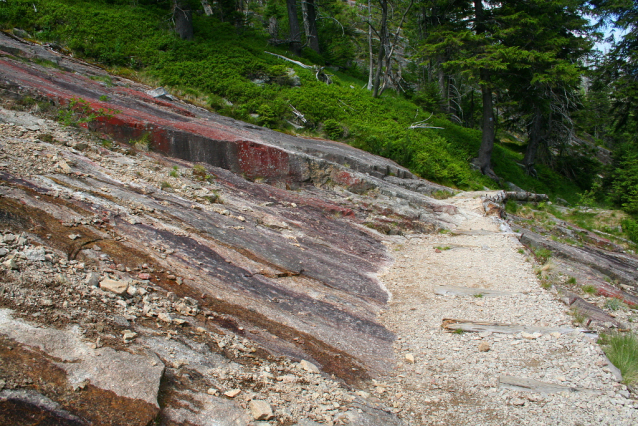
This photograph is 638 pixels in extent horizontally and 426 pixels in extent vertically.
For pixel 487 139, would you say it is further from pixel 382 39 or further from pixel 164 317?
pixel 164 317

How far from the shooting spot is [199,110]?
13047mm

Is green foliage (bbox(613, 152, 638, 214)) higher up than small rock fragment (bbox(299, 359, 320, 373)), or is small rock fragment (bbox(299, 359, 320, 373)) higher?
green foliage (bbox(613, 152, 638, 214))

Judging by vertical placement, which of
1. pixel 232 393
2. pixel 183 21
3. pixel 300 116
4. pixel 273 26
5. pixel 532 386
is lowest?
pixel 232 393

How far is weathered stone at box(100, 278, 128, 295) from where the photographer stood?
419cm

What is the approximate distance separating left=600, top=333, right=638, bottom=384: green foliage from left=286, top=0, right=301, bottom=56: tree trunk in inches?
831

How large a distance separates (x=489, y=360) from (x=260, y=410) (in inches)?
127

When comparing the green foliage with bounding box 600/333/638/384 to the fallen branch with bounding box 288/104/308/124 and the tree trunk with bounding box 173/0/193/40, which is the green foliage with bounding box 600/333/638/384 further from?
the tree trunk with bounding box 173/0/193/40

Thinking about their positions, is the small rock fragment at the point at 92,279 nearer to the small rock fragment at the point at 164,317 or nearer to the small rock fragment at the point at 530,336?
the small rock fragment at the point at 164,317

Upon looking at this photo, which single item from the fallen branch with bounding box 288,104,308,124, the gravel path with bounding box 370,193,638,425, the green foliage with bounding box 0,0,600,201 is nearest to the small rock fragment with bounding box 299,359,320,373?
the gravel path with bounding box 370,193,638,425

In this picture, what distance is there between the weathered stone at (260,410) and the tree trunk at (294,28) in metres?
22.0

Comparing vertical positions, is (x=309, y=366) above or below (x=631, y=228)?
below

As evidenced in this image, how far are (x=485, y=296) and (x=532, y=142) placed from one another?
70.3ft

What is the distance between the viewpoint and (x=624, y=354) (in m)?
4.87

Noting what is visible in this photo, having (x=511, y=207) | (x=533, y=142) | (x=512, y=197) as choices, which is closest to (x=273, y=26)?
(x=533, y=142)
